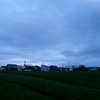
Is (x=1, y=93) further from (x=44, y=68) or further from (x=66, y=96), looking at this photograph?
(x=44, y=68)

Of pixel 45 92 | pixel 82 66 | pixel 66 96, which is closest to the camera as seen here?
pixel 66 96

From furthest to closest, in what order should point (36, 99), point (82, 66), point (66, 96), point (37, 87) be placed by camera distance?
point (82, 66) → point (37, 87) → point (66, 96) → point (36, 99)

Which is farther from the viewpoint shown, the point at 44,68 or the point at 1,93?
the point at 44,68

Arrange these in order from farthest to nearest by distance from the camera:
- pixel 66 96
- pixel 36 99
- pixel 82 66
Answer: pixel 82 66 < pixel 66 96 < pixel 36 99

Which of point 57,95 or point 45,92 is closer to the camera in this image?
point 57,95

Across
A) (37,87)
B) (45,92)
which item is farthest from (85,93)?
(37,87)

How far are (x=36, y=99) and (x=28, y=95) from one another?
1891 millimetres

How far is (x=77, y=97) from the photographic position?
18.7 meters

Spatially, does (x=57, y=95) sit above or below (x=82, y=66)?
below

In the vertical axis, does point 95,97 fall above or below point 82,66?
below

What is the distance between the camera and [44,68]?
472ft

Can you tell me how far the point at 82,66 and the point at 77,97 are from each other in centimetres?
12189

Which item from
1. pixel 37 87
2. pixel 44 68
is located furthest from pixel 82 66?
pixel 37 87

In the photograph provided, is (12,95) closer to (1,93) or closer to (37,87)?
(1,93)
